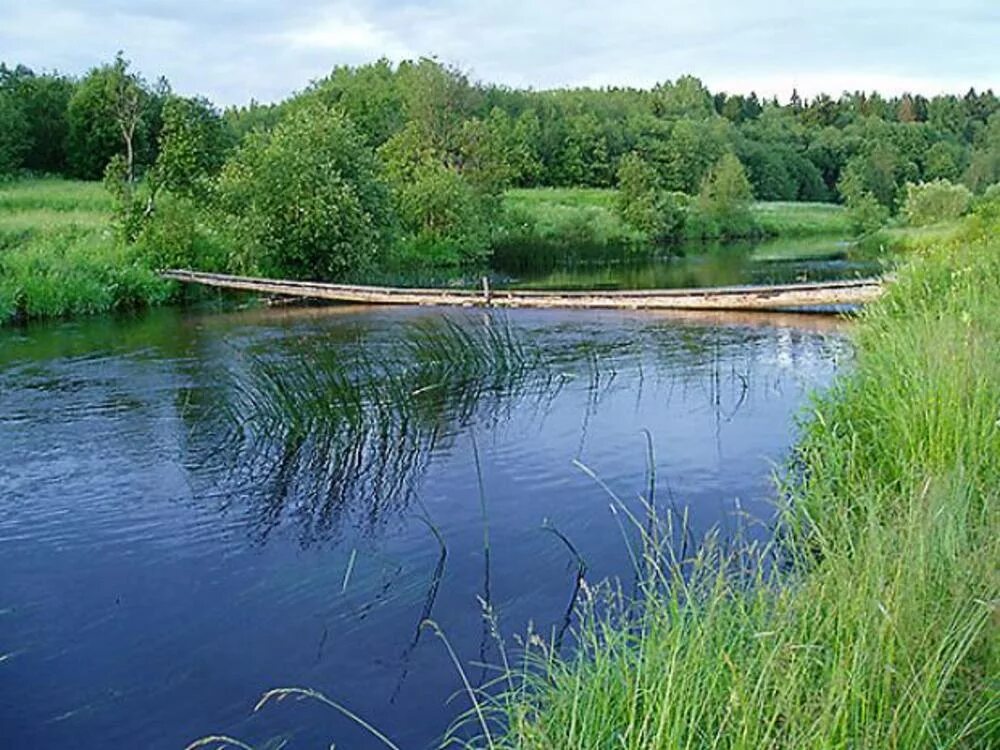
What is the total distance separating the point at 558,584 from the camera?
6.46 meters

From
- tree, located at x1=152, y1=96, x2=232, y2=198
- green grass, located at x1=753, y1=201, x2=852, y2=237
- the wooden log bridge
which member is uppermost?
tree, located at x1=152, y1=96, x2=232, y2=198

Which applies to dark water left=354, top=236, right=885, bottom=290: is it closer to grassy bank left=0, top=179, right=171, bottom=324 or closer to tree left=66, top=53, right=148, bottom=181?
grassy bank left=0, top=179, right=171, bottom=324

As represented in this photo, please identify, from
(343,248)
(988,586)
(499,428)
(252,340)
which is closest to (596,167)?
(343,248)

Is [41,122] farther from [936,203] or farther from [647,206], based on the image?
[936,203]

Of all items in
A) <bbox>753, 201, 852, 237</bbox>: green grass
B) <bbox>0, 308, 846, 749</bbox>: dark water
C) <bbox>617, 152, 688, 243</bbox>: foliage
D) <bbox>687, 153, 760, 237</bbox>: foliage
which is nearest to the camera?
<bbox>0, 308, 846, 749</bbox>: dark water

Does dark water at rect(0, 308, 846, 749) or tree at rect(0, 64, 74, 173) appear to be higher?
tree at rect(0, 64, 74, 173)

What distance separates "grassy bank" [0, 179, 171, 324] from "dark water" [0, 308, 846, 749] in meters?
5.39

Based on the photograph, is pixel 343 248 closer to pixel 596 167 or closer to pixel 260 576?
pixel 260 576

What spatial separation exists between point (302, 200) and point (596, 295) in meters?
7.94

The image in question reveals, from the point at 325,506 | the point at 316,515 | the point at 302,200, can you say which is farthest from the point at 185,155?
the point at 316,515

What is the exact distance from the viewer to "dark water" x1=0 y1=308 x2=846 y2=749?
5.35 metres

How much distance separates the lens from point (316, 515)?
309 inches

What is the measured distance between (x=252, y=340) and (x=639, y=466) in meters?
9.51

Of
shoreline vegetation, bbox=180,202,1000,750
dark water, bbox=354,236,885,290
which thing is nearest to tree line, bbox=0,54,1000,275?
dark water, bbox=354,236,885,290
